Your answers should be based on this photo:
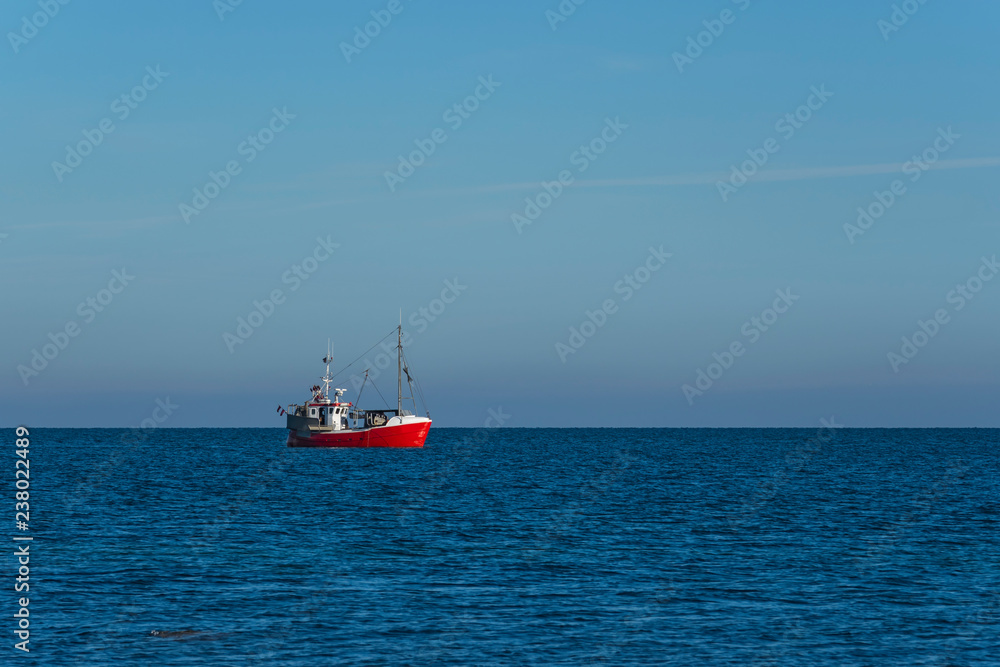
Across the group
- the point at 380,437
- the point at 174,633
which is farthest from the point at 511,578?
the point at 380,437

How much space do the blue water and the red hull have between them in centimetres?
5707

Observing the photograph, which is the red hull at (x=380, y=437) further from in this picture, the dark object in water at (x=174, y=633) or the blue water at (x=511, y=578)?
the dark object in water at (x=174, y=633)

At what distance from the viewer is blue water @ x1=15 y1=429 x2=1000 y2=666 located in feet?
98.9

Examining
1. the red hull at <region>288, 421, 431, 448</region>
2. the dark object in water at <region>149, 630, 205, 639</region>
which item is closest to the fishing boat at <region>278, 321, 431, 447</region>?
the red hull at <region>288, 421, 431, 448</region>

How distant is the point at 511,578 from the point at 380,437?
100m

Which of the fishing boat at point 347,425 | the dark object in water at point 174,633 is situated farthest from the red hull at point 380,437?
the dark object in water at point 174,633

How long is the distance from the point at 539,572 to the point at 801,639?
43.1ft

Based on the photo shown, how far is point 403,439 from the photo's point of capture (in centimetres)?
13962

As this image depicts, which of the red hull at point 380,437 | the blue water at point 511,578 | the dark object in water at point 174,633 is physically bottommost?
the dark object in water at point 174,633

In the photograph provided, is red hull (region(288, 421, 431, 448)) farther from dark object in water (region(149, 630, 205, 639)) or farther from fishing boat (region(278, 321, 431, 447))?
dark object in water (region(149, 630, 205, 639))

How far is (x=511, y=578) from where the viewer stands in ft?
133

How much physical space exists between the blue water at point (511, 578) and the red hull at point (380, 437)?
57.1 meters

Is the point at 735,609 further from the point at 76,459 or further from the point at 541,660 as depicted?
the point at 76,459

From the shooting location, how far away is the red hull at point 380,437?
13875cm
